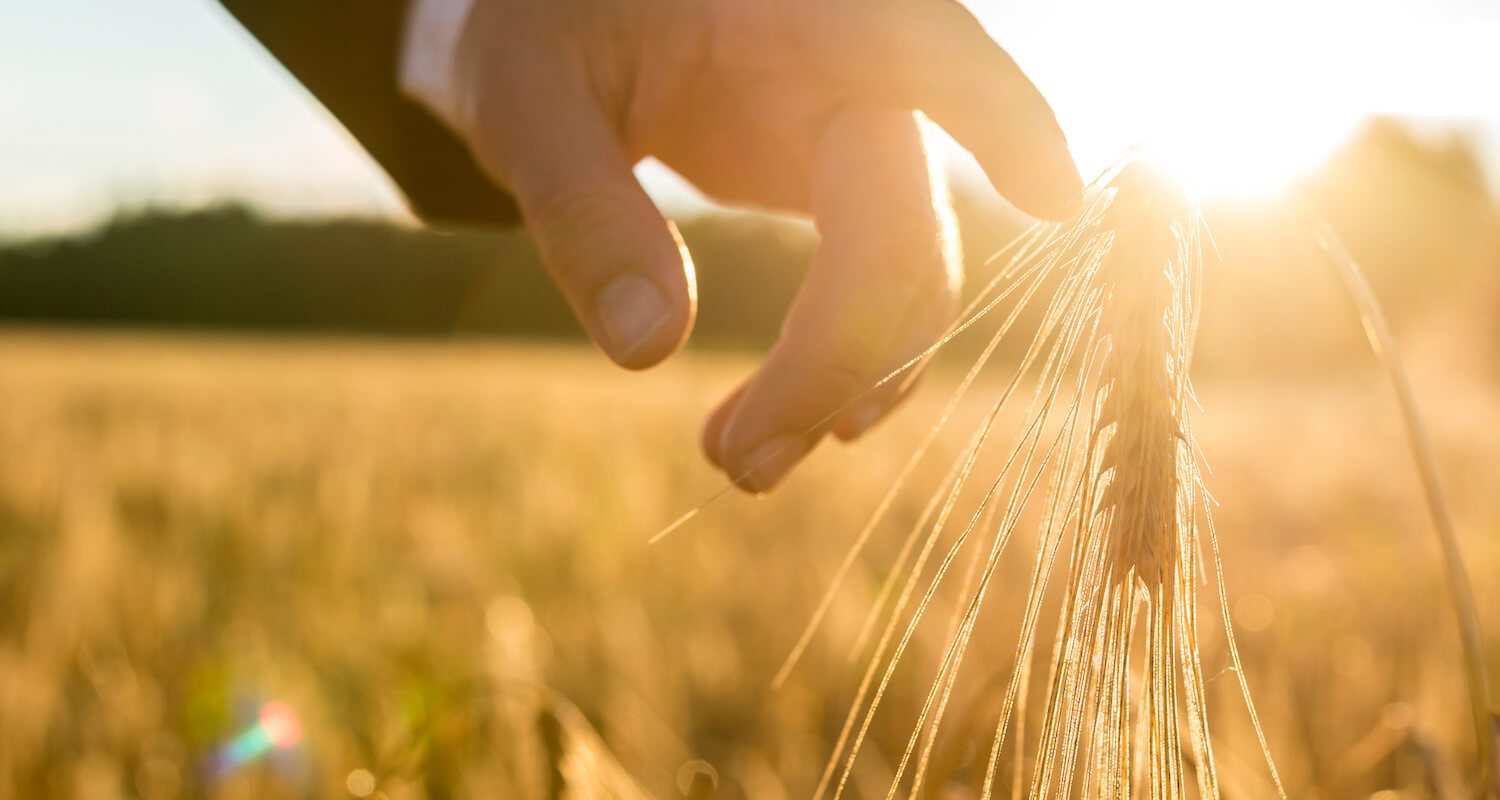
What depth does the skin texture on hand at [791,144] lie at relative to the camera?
83cm

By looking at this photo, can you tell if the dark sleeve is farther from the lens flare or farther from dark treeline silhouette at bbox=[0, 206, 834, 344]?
dark treeline silhouette at bbox=[0, 206, 834, 344]

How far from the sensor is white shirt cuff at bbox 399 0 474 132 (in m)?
1.18

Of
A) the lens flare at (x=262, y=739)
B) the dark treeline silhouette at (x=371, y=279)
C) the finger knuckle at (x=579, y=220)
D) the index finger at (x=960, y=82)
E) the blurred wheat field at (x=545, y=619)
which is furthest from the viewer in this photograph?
the dark treeline silhouette at (x=371, y=279)

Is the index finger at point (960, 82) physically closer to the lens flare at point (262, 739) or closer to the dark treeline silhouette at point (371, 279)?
the lens flare at point (262, 739)

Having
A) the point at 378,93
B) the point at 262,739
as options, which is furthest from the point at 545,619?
the point at 378,93

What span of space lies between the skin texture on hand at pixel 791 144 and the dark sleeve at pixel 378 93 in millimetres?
439

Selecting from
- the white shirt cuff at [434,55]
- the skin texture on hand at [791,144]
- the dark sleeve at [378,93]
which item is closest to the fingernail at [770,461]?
the skin texture on hand at [791,144]

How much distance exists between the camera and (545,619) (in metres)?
2.27

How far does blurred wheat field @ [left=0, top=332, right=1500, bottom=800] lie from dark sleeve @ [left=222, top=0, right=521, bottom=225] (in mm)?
641

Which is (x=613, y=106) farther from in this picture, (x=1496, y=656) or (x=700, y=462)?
(x=700, y=462)

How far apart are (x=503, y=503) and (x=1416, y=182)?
18.8 meters

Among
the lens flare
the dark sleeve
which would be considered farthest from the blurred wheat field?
the dark sleeve

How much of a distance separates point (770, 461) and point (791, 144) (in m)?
0.39

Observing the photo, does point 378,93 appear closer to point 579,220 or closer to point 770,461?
point 579,220
